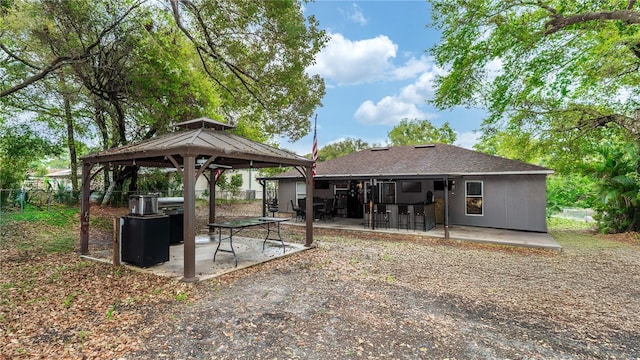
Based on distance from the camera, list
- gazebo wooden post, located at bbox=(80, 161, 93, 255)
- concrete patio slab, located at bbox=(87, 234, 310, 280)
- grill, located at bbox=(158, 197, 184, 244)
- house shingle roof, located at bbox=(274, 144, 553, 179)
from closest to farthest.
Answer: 1. concrete patio slab, located at bbox=(87, 234, 310, 280)
2. gazebo wooden post, located at bbox=(80, 161, 93, 255)
3. grill, located at bbox=(158, 197, 184, 244)
4. house shingle roof, located at bbox=(274, 144, 553, 179)

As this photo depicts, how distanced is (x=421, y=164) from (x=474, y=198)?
2.38 metres

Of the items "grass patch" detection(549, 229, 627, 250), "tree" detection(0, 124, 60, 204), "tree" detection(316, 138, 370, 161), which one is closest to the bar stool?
"grass patch" detection(549, 229, 627, 250)

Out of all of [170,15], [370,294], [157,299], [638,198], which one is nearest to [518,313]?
[370,294]

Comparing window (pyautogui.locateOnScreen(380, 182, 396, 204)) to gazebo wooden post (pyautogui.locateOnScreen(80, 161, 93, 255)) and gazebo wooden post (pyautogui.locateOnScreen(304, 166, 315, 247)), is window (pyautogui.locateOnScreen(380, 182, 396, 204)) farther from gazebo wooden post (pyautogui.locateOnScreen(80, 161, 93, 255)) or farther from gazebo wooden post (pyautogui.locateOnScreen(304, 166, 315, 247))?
gazebo wooden post (pyautogui.locateOnScreen(80, 161, 93, 255))

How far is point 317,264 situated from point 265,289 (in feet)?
5.79

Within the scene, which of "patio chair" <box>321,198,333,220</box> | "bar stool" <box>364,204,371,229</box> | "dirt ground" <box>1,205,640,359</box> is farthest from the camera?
"patio chair" <box>321,198,333,220</box>

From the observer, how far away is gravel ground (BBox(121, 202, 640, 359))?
300 centimetres

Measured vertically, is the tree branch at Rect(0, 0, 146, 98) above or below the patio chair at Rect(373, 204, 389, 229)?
above

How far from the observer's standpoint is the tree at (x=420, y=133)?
29594 millimetres

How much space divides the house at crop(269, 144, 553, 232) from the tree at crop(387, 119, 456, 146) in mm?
16130

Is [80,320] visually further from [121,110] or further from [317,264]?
[121,110]

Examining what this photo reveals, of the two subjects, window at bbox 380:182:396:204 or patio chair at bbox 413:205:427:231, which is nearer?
patio chair at bbox 413:205:427:231

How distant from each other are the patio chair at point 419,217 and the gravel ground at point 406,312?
3910 millimetres

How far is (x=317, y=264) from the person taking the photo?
248 inches
